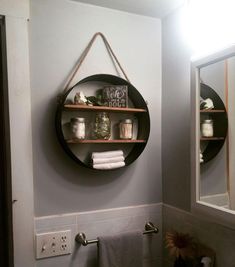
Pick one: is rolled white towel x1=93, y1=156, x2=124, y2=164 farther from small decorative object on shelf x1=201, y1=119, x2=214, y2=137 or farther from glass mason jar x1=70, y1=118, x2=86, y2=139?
small decorative object on shelf x1=201, y1=119, x2=214, y2=137

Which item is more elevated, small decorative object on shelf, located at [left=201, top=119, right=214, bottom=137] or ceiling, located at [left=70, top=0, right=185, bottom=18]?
ceiling, located at [left=70, top=0, right=185, bottom=18]

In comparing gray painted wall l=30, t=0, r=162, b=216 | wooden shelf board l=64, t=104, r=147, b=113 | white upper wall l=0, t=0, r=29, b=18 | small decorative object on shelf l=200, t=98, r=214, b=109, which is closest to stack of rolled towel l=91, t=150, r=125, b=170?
gray painted wall l=30, t=0, r=162, b=216

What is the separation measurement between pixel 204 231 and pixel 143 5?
3.91ft

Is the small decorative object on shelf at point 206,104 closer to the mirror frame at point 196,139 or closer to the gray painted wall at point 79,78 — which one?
the mirror frame at point 196,139

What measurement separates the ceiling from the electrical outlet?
119 cm

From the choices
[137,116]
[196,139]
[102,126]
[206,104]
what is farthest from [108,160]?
[206,104]

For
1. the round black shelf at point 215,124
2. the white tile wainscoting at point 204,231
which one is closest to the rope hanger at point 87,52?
the round black shelf at point 215,124

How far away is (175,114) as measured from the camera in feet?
4.84

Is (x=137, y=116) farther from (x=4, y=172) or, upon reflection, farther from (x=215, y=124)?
(x=4, y=172)

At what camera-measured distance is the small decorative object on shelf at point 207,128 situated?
1.21m

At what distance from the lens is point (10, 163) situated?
1.24m

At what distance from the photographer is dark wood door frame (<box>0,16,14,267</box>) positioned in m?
1.25

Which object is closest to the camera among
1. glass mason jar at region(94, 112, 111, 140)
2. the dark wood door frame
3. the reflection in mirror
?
the reflection in mirror

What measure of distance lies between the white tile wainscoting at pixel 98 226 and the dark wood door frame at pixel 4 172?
0.14 metres
